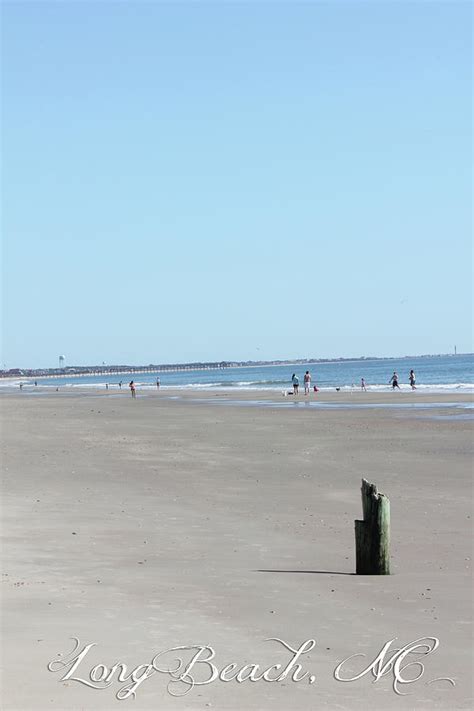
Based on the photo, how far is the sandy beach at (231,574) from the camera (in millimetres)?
6945

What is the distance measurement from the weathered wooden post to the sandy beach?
20 cm

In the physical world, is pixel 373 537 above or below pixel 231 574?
above

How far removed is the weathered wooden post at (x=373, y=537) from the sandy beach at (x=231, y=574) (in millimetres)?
198

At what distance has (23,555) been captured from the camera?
11.3 meters

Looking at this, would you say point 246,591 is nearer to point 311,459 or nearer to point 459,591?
point 459,591

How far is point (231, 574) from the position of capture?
10.6 m

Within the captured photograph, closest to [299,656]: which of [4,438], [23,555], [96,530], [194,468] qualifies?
[23,555]

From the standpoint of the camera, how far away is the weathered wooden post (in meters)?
10.7

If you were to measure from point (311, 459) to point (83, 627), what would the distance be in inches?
587

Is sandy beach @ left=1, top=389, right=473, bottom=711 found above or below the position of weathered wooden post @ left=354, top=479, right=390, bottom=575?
below

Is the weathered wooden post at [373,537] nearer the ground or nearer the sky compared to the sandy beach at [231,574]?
nearer the sky

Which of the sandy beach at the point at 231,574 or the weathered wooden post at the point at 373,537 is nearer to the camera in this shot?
the sandy beach at the point at 231,574

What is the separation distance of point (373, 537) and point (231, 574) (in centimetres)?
170

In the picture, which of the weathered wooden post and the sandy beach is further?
the weathered wooden post
